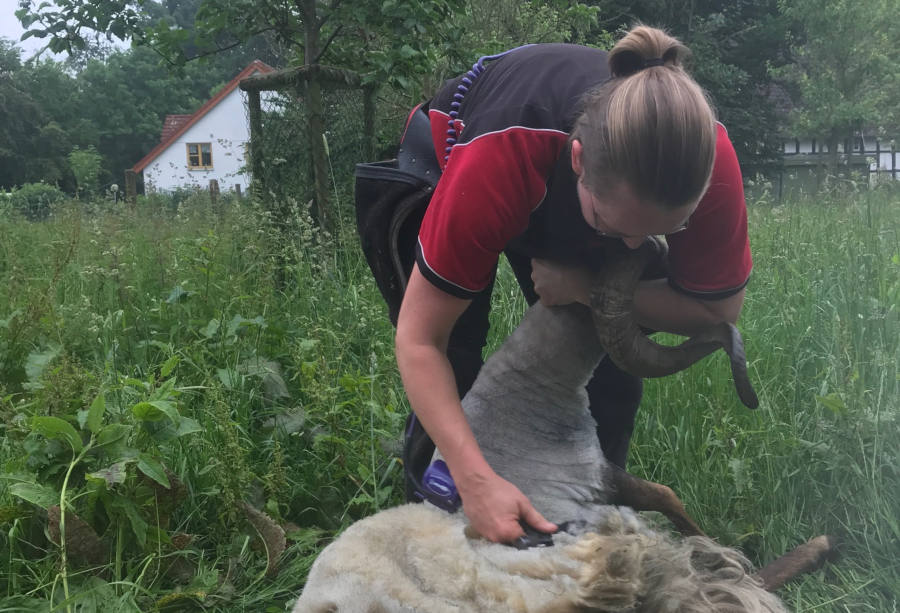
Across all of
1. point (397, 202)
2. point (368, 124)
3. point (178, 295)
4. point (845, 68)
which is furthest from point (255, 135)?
point (845, 68)

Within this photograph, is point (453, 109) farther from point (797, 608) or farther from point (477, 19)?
point (477, 19)

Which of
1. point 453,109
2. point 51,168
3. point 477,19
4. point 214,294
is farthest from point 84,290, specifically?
point 51,168

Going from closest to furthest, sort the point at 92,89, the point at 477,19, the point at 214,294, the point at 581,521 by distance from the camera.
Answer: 1. the point at 581,521
2. the point at 214,294
3. the point at 477,19
4. the point at 92,89

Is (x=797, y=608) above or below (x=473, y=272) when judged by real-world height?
below

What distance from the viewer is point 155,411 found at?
7.43 feet

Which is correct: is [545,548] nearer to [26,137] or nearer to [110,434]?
[110,434]

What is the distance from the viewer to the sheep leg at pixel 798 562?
2.09 m

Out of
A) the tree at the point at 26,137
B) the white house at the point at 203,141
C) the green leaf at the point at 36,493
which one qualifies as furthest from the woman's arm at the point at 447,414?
the white house at the point at 203,141

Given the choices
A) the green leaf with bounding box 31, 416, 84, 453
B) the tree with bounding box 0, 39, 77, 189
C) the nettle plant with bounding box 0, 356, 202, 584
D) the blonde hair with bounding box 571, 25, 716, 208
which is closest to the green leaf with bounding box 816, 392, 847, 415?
the blonde hair with bounding box 571, 25, 716, 208

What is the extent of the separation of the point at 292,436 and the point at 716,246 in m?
1.75

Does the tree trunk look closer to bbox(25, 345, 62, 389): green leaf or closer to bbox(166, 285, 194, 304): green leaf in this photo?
bbox(166, 285, 194, 304): green leaf

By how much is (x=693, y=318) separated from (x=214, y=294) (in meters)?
2.67

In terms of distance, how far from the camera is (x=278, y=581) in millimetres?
2395

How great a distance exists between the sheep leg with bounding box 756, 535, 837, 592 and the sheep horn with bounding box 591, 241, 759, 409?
2.04 ft
